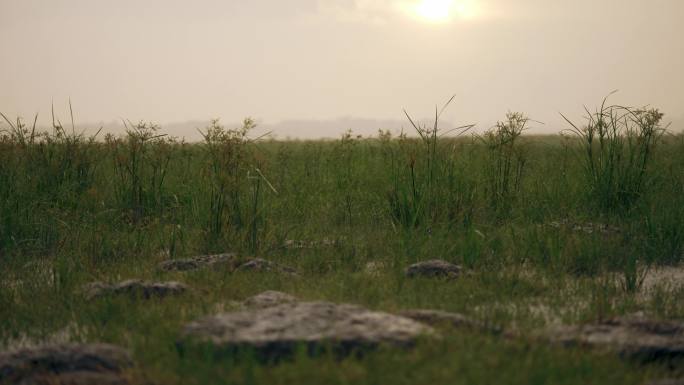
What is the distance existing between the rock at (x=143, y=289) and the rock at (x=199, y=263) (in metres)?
0.58

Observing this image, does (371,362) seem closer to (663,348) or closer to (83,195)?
(663,348)

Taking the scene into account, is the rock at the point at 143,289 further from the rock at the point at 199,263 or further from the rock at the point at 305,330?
the rock at the point at 305,330

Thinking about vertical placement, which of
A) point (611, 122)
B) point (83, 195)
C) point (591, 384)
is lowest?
point (591, 384)

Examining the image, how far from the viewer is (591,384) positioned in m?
2.71

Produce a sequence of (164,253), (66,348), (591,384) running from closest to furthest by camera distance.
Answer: (591,384) < (66,348) < (164,253)

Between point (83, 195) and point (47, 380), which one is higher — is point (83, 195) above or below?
above

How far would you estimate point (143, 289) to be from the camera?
13.5 ft

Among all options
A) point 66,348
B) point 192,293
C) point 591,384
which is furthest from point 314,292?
point 591,384

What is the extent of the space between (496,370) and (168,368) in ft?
4.22

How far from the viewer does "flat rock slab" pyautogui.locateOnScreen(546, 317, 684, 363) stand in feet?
9.98

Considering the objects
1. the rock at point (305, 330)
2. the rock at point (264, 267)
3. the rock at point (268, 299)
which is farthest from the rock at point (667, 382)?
the rock at point (264, 267)

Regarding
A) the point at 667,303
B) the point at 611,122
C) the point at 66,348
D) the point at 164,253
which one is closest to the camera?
the point at 66,348

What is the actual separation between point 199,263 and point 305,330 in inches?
81.9

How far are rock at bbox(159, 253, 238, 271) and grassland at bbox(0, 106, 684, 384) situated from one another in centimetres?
14
